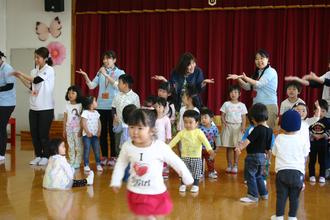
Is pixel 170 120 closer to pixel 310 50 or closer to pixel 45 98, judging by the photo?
pixel 45 98

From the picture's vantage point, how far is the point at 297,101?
516 cm

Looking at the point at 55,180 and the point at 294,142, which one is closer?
the point at 294,142

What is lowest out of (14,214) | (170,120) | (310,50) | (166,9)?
(14,214)

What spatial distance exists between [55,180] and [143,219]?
1999 mm

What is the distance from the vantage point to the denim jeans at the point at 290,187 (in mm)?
3393

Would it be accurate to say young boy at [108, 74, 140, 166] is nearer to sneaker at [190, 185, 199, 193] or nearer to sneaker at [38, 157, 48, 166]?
sneaker at [38, 157, 48, 166]

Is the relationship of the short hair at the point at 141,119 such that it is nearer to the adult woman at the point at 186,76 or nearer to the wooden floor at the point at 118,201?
the wooden floor at the point at 118,201

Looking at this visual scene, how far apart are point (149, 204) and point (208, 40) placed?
19.6ft

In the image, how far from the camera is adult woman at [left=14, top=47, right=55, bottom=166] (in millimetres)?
5658

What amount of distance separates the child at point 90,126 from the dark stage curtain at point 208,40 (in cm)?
311

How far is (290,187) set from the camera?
3428 mm

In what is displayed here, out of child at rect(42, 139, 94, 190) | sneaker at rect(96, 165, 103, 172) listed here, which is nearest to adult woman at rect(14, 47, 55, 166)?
sneaker at rect(96, 165, 103, 172)

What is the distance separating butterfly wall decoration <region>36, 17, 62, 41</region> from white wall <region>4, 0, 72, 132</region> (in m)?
0.06

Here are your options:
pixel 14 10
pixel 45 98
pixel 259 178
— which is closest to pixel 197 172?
pixel 259 178
